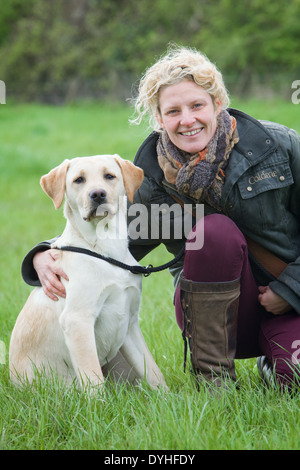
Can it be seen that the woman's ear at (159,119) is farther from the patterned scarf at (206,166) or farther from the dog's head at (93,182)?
the dog's head at (93,182)

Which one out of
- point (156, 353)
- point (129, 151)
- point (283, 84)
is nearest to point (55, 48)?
point (283, 84)

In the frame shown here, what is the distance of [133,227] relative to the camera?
300 cm

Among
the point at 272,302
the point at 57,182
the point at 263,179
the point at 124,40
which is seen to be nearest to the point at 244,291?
the point at 272,302

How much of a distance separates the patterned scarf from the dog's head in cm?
16

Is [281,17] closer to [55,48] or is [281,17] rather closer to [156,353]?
[55,48]

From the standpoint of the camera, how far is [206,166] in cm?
267

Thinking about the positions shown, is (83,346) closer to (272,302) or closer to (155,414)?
(155,414)

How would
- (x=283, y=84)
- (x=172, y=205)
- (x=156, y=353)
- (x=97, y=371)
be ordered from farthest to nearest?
(x=283, y=84)
(x=156, y=353)
(x=172, y=205)
(x=97, y=371)

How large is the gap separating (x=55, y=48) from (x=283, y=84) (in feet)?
49.1

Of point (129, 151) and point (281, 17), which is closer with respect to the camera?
point (129, 151)

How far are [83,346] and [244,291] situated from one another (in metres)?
0.77

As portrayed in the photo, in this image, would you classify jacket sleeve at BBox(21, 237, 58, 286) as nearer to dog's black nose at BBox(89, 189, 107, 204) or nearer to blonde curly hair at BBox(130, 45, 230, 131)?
dog's black nose at BBox(89, 189, 107, 204)

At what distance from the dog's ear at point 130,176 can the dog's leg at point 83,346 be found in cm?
59

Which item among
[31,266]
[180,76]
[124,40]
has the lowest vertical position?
[31,266]
